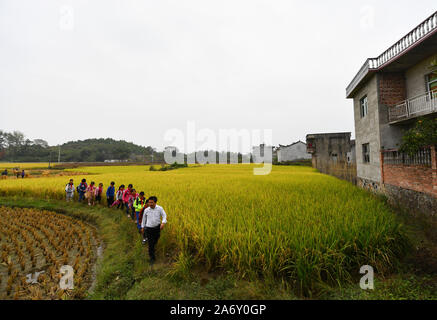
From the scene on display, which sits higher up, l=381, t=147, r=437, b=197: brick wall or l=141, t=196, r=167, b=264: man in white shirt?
l=381, t=147, r=437, b=197: brick wall

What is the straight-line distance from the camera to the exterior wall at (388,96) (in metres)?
8.32

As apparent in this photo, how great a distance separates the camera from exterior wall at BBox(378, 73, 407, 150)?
8.32 meters

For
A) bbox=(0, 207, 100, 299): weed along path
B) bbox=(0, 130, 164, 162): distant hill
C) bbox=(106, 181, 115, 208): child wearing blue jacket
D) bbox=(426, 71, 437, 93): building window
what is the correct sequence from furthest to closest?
bbox=(0, 130, 164, 162): distant hill, bbox=(106, 181, 115, 208): child wearing blue jacket, bbox=(426, 71, 437, 93): building window, bbox=(0, 207, 100, 299): weed along path

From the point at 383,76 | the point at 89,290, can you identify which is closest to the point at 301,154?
the point at 383,76

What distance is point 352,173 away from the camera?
37.4 feet

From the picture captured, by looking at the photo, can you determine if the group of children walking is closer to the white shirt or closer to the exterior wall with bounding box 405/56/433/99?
the white shirt

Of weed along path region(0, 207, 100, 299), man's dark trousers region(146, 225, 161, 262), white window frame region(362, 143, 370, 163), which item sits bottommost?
weed along path region(0, 207, 100, 299)

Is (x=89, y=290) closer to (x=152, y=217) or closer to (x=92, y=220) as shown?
(x=152, y=217)

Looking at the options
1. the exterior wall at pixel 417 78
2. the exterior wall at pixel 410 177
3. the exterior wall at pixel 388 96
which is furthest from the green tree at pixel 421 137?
the exterior wall at pixel 417 78

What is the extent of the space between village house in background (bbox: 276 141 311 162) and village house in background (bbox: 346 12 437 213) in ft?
95.6

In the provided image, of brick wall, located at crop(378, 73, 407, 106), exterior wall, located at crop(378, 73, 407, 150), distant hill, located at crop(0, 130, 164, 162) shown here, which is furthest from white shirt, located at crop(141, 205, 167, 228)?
distant hill, located at crop(0, 130, 164, 162)

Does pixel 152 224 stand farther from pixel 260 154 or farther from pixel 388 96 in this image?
pixel 260 154

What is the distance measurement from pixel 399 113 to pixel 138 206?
11053 millimetres
